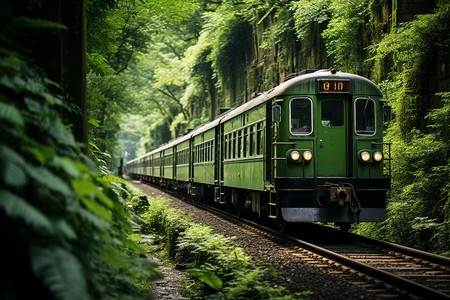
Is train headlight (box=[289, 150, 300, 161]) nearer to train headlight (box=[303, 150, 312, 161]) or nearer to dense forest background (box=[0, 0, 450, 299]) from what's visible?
train headlight (box=[303, 150, 312, 161])

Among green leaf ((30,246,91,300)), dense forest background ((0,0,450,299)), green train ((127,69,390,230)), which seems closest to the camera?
green leaf ((30,246,91,300))

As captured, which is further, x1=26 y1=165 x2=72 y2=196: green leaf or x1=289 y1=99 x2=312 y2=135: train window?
x1=289 y1=99 x2=312 y2=135: train window

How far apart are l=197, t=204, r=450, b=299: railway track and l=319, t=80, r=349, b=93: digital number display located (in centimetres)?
300

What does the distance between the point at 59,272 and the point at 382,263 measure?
5778 mm

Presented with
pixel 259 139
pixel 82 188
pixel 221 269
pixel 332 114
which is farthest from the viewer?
pixel 259 139

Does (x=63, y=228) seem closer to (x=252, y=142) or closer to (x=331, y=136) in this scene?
(x=331, y=136)

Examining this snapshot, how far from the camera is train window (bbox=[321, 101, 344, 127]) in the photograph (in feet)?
31.7

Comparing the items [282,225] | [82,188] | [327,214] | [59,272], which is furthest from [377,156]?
[59,272]

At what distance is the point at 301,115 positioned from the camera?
9.52 metres

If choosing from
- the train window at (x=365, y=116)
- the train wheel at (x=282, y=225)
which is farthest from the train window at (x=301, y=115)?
the train wheel at (x=282, y=225)

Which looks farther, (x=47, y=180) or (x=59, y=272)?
(x=47, y=180)

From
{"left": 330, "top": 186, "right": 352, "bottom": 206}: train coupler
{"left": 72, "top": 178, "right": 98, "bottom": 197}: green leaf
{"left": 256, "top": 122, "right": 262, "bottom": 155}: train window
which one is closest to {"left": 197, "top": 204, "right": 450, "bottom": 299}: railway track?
{"left": 330, "top": 186, "right": 352, "bottom": 206}: train coupler

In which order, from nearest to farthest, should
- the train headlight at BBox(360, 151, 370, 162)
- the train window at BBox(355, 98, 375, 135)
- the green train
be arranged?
the green train → the train headlight at BBox(360, 151, 370, 162) → the train window at BBox(355, 98, 375, 135)

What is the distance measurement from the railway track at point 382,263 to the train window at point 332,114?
2345 millimetres
